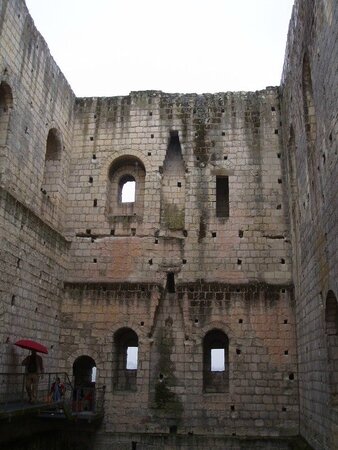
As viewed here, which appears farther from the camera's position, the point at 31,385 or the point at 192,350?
the point at 192,350

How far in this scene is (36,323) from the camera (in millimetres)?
13109

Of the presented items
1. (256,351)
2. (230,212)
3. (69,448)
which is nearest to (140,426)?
(69,448)

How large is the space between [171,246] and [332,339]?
6.44 metres

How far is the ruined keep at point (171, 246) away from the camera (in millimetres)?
12367

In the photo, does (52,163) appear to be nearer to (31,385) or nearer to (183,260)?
(183,260)

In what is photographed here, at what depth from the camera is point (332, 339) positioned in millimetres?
9797

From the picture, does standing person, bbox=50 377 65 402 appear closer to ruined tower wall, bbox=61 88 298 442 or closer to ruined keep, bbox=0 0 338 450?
ruined keep, bbox=0 0 338 450

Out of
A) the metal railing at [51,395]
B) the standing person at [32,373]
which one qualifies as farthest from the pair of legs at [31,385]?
the metal railing at [51,395]

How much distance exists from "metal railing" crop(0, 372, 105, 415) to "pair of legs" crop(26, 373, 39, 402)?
0.11 metres

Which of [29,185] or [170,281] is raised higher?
[29,185]

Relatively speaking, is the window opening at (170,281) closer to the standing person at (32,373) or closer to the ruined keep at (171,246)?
the ruined keep at (171,246)

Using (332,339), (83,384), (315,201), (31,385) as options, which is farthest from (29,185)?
(332,339)

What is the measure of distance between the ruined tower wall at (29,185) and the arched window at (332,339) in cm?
701

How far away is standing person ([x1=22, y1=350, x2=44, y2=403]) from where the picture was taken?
11.4 m
